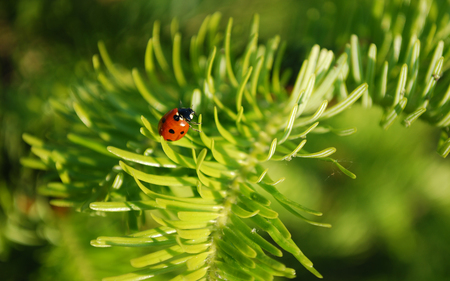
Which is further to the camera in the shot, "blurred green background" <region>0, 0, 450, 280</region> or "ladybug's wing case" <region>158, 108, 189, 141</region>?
"blurred green background" <region>0, 0, 450, 280</region>

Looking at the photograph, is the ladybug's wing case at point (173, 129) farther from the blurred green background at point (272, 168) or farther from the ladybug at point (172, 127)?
the blurred green background at point (272, 168)

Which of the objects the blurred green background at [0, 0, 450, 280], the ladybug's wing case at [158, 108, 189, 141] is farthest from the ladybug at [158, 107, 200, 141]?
the blurred green background at [0, 0, 450, 280]

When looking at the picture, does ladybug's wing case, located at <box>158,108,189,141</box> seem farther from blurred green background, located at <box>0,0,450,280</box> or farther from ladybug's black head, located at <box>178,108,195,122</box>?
blurred green background, located at <box>0,0,450,280</box>

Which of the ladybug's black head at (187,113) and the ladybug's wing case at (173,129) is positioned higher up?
the ladybug's black head at (187,113)

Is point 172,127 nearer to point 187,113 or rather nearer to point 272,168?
point 187,113

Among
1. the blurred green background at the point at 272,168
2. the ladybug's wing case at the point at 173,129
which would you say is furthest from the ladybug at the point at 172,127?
the blurred green background at the point at 272,168

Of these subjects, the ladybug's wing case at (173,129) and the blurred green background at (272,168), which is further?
the blurred green background at (272,168)

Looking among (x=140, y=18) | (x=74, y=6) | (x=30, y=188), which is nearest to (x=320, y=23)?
(x=140, y=18)

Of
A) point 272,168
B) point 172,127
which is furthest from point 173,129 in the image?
point 272,168

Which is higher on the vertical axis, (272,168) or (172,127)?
(272,168)
